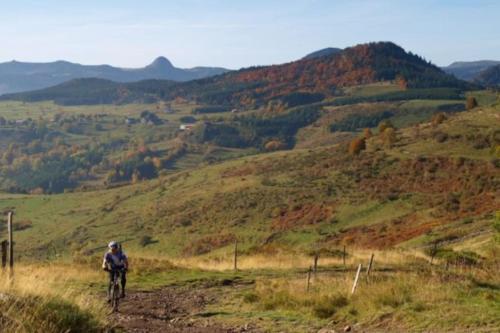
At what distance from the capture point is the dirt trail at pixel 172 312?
575 inches

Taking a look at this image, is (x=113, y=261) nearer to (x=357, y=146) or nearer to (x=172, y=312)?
(x=172, y=312)

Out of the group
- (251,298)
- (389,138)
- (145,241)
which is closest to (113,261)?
(251,298)

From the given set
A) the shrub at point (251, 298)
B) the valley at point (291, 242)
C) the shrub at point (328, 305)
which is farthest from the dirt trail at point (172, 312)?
the shrub at point (328, 305)

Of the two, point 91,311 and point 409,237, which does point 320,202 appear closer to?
point 409,237

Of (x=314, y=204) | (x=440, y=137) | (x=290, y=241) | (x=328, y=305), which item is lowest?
(x=290, y=241)

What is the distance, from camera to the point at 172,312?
17.7 m

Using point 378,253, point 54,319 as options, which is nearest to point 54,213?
point 378,253

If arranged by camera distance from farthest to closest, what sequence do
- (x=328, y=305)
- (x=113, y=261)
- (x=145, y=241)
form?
(x=145, y=241), (x=113, y=261), (x=328, y=305)

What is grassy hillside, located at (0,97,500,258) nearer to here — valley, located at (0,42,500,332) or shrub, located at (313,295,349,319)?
valley, located at (0,42,500,332)

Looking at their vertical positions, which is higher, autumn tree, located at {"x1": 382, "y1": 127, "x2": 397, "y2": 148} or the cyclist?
the cyclist

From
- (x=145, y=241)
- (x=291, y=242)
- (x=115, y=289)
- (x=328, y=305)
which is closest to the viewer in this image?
(x=328, y=305)

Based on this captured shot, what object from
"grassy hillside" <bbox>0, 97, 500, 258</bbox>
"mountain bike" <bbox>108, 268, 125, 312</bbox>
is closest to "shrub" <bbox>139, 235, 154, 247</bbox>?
"grassy hillside" <bbox>0, 97, 500, 258</bbox>

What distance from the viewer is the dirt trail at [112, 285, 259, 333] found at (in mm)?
14609

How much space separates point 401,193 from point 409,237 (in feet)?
86.0
